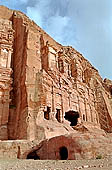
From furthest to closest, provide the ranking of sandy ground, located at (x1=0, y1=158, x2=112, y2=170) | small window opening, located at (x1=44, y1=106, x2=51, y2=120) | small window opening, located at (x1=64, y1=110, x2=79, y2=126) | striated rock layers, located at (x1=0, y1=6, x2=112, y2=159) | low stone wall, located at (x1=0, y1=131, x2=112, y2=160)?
small window opening, located at (x1=64, y1=110, x2=79, y2=126) < small window opening, located at (x1=44, y1=106, x2=51, y2=120) < striated rock layers, located at (x1=0, y1=6, x2=112, y2=159) < low stone wall, located at (x1=0, y1=131, x2=112, y2=160) < sandy ground, located at (x1=0, y1=158, x2=112, y2=170)

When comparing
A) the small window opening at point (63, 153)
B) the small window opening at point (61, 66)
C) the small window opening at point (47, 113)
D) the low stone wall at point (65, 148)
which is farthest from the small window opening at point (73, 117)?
the small window opening at point (63, 153)

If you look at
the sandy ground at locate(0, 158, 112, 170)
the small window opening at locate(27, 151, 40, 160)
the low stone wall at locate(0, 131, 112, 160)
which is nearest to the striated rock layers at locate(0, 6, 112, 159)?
the low stone wall at locate(0, 131, 112, 160)

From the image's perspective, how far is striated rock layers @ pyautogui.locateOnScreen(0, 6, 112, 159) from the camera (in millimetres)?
19609

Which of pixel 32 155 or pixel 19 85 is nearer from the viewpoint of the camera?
pixel 32 155

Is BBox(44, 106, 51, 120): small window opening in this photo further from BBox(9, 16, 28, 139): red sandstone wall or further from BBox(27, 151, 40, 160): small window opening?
BBox(27, 151, 40, 160): small window opening

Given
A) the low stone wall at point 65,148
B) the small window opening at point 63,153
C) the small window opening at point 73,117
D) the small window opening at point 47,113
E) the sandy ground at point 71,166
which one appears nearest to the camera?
the sandy ground at point 71,166

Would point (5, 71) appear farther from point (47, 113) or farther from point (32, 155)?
point (32, 155)

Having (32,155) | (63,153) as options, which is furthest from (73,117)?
(63,153)

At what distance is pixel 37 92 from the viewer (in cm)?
2094

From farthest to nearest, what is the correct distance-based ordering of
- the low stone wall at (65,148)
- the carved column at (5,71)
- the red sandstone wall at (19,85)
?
the carved column at (5,71) < the red sandstone wall at (19,85) < the low stone wall at (65,148)

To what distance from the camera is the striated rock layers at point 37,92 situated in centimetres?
1961

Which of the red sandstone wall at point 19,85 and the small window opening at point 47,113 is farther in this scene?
the small window opening at point 47,113

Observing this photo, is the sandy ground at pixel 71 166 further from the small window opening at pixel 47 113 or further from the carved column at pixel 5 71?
the small window opening at pixel 47 113

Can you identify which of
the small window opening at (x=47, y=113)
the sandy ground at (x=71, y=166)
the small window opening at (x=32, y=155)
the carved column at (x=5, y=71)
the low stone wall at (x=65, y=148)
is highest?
the carved column at (x=5, y=71)
